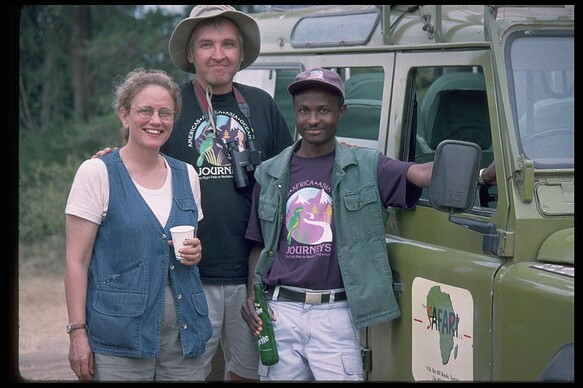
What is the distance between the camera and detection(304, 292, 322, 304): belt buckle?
13.0ft

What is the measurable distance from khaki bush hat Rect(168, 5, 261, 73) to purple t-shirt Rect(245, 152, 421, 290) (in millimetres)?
874

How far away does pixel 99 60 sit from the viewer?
13070 mm

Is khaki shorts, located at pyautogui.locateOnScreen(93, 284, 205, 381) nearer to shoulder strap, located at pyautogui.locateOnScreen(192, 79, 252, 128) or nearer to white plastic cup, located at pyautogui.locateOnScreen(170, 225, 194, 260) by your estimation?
white plastic cup, located at pyautogui.locateOnScreen(170, 225, 194, 260)

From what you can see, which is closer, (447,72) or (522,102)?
(522,102)

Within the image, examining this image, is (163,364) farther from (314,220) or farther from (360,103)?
(360,103)

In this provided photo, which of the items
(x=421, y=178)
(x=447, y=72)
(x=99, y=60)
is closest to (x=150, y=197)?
(x=421, y=178)

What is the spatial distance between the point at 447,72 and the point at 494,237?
182 cm

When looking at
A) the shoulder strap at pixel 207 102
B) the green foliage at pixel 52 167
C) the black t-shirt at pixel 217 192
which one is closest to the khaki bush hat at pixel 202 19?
the shoulder strap at pixel 207 102

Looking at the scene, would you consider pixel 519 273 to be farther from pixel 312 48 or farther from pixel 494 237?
pixel 312 48

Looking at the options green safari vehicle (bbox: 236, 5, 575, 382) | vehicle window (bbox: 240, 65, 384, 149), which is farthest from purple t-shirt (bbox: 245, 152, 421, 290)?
vehicle window (bbox: 240, 65, 384, 149)

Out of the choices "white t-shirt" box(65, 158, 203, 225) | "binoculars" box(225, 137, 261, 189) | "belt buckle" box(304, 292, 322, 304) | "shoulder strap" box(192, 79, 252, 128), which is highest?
"shoulder strap" box(192, 79, 252, 128)

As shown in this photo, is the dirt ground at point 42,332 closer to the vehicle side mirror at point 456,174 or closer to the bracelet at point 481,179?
the bracelet at point 481,179

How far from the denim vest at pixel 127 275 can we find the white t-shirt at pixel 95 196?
3 centimetres

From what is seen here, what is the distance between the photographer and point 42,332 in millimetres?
8430
